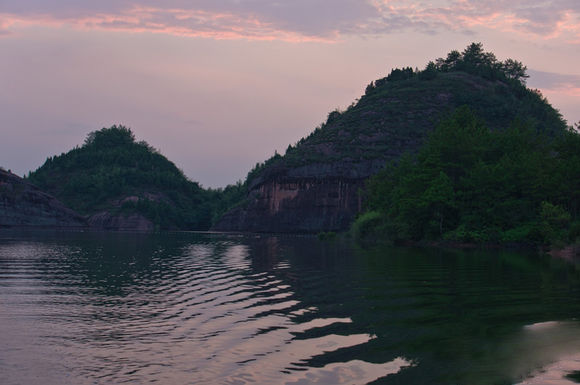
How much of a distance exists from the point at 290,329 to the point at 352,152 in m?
120

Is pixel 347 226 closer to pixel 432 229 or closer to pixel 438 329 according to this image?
pixel 432 229

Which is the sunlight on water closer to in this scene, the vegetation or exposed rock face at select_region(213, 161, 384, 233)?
the vegetation

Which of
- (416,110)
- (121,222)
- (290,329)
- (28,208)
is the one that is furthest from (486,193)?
(28,208)

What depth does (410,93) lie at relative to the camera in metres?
157

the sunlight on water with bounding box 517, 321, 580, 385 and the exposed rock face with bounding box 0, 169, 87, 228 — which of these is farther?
the exposed rock face with bounding box 0, 169, 87, 228

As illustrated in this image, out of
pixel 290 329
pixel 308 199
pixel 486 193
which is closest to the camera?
pixel 290 329

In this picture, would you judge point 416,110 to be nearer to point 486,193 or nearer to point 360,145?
point 360,145

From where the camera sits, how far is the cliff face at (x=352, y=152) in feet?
416

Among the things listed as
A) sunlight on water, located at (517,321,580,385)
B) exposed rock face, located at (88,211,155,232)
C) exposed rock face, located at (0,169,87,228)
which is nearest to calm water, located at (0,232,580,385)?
sunlight on water, located at (517,321,580,385)

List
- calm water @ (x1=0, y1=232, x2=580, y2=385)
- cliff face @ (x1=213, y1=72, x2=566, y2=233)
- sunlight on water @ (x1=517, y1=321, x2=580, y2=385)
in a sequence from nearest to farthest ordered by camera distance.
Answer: sunlight on water @ (x1=517, y1=321, x2=580, y2=385)
calm water @ (x1=0, y1=232, x2=580, y2=385)
cliff face @ (x1=213, y1=72, x2=566, y2=233)

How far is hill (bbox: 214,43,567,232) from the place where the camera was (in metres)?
127

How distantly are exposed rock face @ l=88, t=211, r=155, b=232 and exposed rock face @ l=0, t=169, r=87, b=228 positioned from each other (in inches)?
296

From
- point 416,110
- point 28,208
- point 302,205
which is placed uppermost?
point 416,110

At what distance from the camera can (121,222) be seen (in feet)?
537
